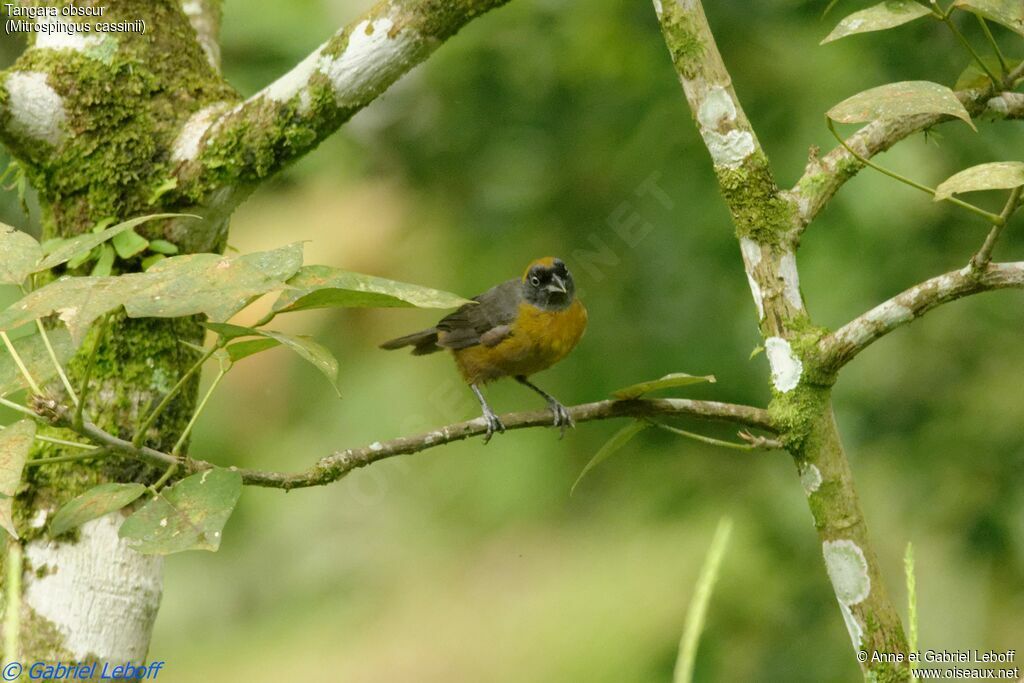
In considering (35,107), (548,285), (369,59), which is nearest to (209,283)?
(369,59)

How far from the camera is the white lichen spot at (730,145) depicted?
252 centimetres

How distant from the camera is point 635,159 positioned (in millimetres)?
4777

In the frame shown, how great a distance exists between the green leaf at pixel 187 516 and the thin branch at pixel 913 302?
53.8 inches

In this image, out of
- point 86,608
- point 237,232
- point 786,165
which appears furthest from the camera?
point 237,232

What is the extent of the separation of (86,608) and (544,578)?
616cm

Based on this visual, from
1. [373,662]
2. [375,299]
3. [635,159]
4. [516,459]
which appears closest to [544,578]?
[373,662]

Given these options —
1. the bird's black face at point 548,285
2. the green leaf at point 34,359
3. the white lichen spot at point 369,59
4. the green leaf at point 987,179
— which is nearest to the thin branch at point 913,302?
the green leaf at point 987,179

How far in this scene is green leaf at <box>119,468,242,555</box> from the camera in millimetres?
1811

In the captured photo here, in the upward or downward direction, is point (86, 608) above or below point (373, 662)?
above

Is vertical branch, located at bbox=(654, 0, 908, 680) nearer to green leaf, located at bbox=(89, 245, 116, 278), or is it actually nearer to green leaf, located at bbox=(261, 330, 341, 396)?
green leaf, located at bbox=(261, 330, 341, 396)

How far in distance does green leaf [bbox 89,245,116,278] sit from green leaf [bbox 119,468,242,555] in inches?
35.1

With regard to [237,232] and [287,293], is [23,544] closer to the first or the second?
[287,293]

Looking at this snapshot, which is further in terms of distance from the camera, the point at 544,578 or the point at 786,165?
the point at 544,578

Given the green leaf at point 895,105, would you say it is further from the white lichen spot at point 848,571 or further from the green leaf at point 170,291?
the green leaf at point 170,291
